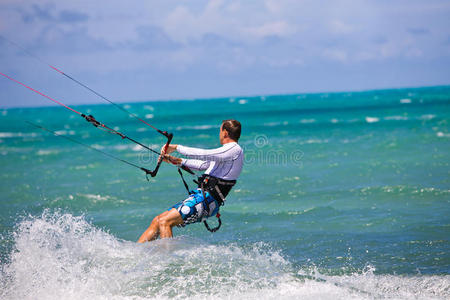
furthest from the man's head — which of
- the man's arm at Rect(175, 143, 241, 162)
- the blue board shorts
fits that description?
the blue board shorts

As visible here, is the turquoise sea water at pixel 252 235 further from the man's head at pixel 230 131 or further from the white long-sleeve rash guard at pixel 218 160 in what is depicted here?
the man's head at pixel 230 131

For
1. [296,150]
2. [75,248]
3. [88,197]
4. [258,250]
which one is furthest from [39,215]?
[296,150]

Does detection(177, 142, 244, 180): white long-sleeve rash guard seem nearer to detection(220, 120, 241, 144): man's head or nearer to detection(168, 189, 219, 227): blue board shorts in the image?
detection(220, 120, 241, 144): man's head

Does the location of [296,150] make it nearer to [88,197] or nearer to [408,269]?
[88,197]

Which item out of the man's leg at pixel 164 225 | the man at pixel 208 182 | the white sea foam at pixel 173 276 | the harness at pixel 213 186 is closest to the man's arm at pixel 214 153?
the man at pixel 208 182

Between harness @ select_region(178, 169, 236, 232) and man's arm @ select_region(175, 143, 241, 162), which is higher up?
man's arm @ select_region(175, 143, 241, 162)

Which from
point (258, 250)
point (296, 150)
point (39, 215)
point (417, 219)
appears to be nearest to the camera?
point (258, 250)

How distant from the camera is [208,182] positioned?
6406 mm

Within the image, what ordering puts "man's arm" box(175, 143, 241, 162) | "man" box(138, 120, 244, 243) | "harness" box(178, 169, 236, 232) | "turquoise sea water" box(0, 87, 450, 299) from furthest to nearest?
"harness" box(178, 169, 236, 232), "man" box(138, 120, 244, 243), "man's arm" box(175, 143, 241, 162), "turquoise sea water" box(0, 87, 450, 299)

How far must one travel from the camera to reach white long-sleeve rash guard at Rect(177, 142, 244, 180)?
6.11 metres

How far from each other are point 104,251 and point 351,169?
34.5ft

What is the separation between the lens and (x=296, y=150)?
23.0 meters

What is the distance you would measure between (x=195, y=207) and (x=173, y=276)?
0.87m

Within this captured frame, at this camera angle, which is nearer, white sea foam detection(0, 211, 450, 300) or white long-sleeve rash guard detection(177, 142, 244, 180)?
white sea foam detection(0, 211, 450, 300)
